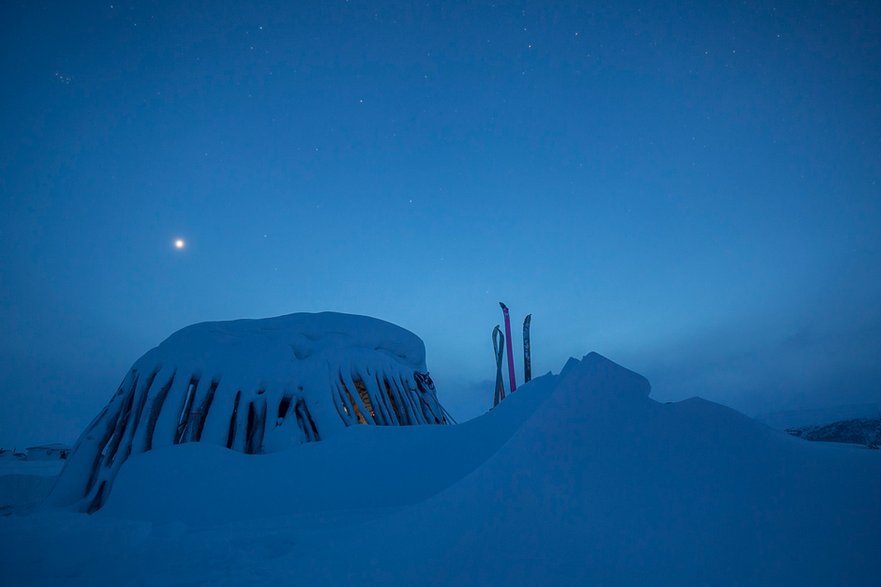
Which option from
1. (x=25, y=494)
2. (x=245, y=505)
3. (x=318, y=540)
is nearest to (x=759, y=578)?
(x=318, y=540)

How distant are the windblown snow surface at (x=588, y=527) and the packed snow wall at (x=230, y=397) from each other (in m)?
3.16

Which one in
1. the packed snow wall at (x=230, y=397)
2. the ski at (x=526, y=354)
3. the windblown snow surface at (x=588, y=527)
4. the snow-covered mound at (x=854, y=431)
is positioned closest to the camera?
the windblown snow surface at (x=588, y=527)

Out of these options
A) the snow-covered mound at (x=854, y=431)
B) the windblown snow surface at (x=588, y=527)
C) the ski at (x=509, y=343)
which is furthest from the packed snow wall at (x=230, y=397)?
the snow-covered mound at (x=854, y=431)

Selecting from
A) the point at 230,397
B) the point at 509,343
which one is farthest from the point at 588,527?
the point at 509,343

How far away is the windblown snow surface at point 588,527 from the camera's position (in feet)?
6.48

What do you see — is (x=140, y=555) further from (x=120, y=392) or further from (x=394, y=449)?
(x=120, y=392)

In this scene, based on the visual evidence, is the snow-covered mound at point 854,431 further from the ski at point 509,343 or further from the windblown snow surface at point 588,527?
the ski at point 509,343

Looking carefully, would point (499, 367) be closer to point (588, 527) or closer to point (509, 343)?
point (509, 343)

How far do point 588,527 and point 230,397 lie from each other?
6.41 metres

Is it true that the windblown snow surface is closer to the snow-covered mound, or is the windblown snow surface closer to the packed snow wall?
the snow-covered mound

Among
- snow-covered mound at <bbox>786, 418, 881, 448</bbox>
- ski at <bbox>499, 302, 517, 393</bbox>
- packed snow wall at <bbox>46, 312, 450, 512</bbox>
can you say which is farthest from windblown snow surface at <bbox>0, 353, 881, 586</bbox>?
ski at <bbox>499, 302, 517, 393</bbox>

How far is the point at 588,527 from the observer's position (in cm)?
225

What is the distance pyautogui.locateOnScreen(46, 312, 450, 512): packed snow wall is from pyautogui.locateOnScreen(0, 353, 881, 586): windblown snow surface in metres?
3.16

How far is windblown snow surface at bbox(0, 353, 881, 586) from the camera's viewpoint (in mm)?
1977
